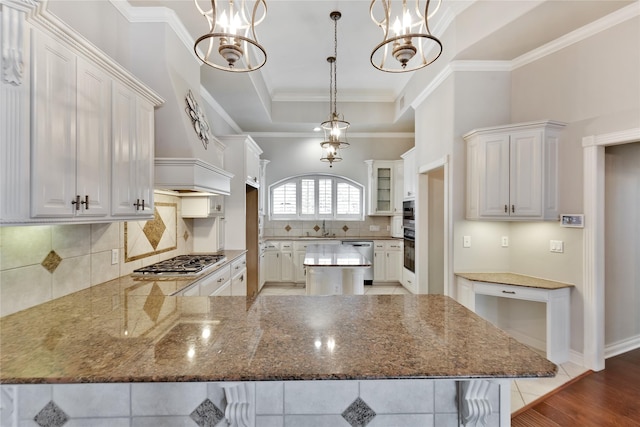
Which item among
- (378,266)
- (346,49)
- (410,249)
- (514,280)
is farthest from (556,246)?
(346,49)

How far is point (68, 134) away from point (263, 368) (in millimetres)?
1569

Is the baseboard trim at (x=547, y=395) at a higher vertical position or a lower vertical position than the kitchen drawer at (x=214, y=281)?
lower

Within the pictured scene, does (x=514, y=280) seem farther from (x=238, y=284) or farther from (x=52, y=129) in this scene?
(x=52, y=129)

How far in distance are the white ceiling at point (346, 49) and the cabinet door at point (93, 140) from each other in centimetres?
125

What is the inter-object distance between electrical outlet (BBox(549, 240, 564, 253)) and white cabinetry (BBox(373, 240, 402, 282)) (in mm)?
2812

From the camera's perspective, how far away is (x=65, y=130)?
4.91ft

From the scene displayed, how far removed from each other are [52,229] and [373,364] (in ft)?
6.78

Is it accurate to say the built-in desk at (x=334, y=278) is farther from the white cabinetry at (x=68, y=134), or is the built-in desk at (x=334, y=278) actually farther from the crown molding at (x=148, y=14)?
the crown molding at (x=148, y=14)

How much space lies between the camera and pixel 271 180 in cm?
630

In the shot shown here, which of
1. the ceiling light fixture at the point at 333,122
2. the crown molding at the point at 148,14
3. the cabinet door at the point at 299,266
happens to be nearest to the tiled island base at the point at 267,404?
the crown molding at the point at 148,14

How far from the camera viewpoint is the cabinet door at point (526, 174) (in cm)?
286

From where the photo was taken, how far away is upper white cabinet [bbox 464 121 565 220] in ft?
→ 9.37

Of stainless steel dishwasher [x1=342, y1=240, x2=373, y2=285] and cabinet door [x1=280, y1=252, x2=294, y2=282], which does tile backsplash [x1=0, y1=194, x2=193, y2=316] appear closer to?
cabinet door [x1=280, y1=252, x2=294, y2=282]

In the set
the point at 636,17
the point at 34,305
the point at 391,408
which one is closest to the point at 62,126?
the point at 34,305
